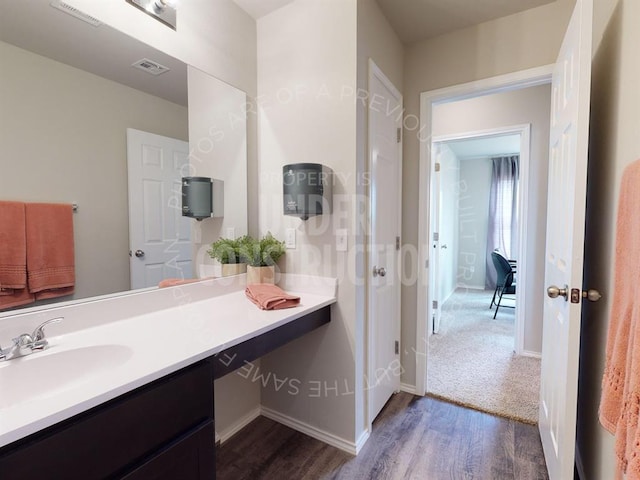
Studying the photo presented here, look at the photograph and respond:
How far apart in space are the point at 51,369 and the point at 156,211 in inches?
28.6

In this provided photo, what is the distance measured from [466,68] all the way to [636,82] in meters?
1.30

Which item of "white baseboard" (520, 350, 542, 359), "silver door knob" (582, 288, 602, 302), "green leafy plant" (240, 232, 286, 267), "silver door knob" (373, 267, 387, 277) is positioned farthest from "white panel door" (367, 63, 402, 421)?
"white baseboard" (520, 350, 542, 359)

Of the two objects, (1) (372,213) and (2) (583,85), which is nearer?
(2) (583,85)

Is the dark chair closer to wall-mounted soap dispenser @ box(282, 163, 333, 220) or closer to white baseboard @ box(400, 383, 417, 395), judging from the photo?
white baseboard @ box(400, 383, 417, 395)

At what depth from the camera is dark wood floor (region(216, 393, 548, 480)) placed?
5.28ft

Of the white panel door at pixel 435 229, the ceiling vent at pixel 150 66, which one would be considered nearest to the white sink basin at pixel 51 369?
the ceiling vent at pixel 150 66

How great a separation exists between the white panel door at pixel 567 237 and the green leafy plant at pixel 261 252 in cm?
134

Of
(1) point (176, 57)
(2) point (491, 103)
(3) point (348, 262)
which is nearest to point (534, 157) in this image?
(2) point (491, 103)

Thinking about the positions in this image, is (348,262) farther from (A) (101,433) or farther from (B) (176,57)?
(B) (176,57)

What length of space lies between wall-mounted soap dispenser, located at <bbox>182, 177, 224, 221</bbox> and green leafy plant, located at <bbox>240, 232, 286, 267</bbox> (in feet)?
0.80

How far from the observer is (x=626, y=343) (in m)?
0.84

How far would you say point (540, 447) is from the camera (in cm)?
178

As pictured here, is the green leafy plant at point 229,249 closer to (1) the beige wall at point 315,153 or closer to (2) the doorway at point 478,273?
(1) the beige wall at point 315,153

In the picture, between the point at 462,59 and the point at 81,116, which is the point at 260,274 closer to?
the point at 81,116
